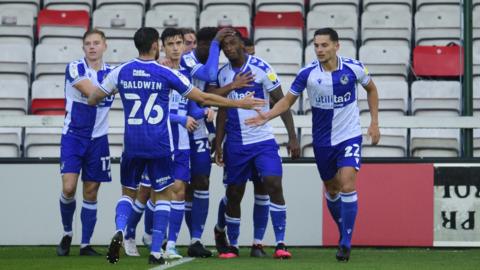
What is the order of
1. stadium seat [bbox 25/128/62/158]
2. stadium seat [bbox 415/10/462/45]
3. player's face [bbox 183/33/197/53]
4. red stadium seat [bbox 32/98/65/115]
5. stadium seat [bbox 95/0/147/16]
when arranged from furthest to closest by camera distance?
stadium seat [bbox 95/0/147/16] → stadium seat [bbox 415/10/462/45] → red stadium seat [bbox 32/98/65/115] → stadium seat [bbox 25/128/62/158] → player's face [bbox 183/33/197/53]

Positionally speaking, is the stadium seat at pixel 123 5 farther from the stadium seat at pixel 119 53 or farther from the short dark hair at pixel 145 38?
the short dark hair at pixel 145 38

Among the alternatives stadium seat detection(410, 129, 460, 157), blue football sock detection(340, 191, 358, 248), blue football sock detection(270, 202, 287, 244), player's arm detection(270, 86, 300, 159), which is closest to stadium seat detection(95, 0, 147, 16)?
stadium seat detection(410, 129, 460, 157)

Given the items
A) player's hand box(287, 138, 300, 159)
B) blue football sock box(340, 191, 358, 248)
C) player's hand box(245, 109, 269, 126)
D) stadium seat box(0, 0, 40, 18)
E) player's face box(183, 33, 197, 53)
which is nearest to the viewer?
blue football sock box(340, 191, 358, 248)

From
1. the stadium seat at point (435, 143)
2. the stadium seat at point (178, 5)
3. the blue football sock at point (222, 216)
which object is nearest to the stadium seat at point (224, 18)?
the stadium seat at point (178, 5)

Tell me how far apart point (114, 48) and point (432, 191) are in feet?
16.5

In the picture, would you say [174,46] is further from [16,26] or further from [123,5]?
[123,5]

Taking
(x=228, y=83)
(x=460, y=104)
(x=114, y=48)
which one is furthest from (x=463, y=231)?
(x=114, y=48)

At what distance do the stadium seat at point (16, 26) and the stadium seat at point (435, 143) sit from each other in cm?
562

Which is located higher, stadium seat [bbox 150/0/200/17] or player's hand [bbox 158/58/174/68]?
stadium seat [bbox 150/0/200/17]

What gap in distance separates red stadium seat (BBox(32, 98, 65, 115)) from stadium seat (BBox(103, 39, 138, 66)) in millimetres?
1122

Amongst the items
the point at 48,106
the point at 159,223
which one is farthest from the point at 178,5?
the point at 159,223

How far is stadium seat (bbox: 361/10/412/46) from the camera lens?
→ 17.3 m

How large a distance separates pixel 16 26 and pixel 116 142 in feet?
10.8

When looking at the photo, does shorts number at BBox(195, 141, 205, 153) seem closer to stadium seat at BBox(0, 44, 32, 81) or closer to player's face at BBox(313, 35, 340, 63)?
player's face at BBox(313, 35, 340, 63)
